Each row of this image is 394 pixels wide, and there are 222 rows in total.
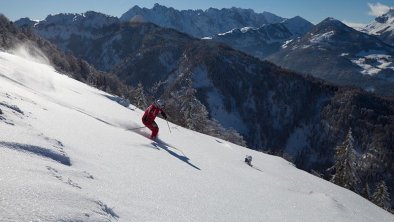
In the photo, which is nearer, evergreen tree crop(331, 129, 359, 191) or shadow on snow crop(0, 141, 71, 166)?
shadow on snow crop(0, 141, 71, 166)

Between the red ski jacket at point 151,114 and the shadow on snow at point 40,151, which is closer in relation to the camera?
the shadow on snow at point 40,151

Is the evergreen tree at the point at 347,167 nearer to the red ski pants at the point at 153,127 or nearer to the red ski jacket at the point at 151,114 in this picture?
the red ski jacket at the point at 151,114

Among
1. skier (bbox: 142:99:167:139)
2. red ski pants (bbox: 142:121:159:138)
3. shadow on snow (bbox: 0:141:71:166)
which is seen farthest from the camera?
skier (bbox: 142:99:167:139)

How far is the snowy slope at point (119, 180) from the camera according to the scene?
5.56m

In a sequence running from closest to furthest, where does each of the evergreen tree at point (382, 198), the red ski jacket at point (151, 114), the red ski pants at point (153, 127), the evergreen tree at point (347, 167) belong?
the red ski pants at point (153, 127) < the red ski jacket at point (151, 114) < the evergreen tree at point (347, 167) < the evergreen tree at point (382, 198)

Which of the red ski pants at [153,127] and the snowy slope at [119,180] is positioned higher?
the red ski pants at [153,127]

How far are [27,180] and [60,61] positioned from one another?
4670 inches

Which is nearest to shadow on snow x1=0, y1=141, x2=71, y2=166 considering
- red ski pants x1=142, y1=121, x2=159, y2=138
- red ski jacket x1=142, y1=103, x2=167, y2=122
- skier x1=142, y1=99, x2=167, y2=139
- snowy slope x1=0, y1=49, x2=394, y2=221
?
snowy slope x1=0, y1=49, x2=394, y2=221

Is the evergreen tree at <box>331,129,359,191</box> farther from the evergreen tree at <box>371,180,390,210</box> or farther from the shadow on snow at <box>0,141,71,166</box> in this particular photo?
the shadow on snow at <box>0,141,71,166</box>

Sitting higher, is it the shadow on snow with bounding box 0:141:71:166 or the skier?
the skier

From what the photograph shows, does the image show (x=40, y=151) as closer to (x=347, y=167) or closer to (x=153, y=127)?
(x=153, y=127)

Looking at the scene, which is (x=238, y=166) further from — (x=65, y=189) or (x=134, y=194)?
(x=65, y=189)

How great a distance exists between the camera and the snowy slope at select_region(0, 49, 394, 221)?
18.2 feet

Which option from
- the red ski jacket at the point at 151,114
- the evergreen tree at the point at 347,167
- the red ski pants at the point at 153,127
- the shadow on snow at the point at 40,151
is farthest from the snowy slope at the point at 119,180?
the evergreen tree at the point at 347,167
